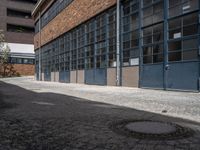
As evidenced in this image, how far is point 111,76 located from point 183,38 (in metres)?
7.19

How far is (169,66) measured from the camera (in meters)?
12.9

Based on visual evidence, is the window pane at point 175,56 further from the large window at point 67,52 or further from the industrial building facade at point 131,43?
the large window at point 67,52

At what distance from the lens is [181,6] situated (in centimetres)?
1245

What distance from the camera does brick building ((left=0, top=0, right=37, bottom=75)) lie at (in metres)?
53.7

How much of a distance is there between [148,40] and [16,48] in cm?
4404

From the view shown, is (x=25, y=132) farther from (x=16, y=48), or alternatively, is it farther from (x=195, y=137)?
(x=16, y=48)

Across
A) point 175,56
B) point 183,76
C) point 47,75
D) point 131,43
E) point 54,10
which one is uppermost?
point 54,10

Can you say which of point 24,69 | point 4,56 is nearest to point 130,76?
point 4,56

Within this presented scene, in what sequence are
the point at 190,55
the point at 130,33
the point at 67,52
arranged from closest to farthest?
the point at 190,55, the point at 130,33, the point at 67,52

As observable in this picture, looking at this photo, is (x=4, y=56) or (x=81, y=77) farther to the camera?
(x=4, y=56)

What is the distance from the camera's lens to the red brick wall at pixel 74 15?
20.3 meters

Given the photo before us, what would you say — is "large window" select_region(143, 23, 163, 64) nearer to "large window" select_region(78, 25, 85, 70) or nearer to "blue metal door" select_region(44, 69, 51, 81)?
"large window" select_region(78, 25, 85, 70)

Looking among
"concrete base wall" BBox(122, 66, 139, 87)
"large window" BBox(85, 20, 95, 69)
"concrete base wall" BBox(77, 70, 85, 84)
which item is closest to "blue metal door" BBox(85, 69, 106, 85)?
"large window" BBox(85, 20, 95, 69)

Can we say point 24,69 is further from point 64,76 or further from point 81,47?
point 81,47
